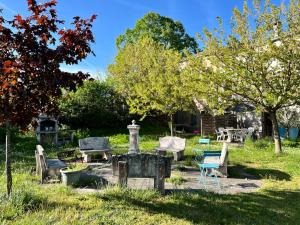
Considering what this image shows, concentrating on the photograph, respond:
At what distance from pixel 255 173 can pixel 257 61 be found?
4852 millimetres

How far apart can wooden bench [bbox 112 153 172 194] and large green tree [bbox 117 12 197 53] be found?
3284 cm

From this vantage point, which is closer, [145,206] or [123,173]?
[145,206]

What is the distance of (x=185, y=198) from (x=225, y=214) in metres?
1.19

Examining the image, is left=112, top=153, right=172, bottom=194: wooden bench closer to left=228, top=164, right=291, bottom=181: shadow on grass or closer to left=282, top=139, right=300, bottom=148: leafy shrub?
left=228, top=164, right=291, bottom=181: shadow on grass

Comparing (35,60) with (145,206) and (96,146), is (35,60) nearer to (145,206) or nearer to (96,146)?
(145,206)

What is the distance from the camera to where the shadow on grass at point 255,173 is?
10.2m

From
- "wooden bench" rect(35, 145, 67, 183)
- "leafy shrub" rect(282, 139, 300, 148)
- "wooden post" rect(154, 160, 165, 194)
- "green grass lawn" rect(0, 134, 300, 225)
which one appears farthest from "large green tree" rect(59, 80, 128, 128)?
"wooden post" rect(154, 160, 165, 194)

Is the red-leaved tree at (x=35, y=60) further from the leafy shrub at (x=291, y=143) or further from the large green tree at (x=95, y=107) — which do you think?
the large green tree at (x=95, y=107)

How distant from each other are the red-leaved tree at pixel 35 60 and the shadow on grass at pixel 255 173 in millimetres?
6565

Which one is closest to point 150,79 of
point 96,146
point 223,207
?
point 96,146

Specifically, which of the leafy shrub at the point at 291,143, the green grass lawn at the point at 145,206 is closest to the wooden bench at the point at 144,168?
the green grass lawn at the point at 145,206

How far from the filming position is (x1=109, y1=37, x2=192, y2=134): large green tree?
20.7 metres

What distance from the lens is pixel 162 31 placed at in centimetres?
3956

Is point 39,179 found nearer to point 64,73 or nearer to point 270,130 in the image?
point 64,73
